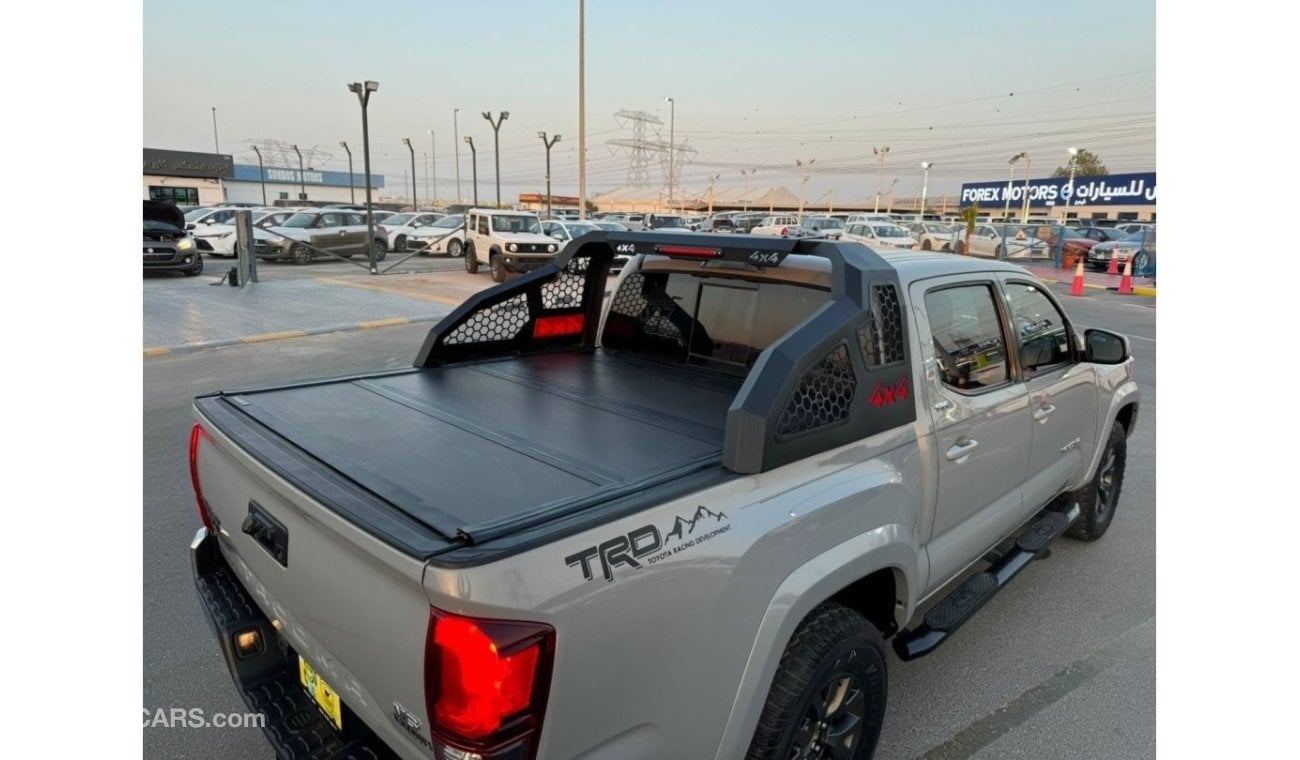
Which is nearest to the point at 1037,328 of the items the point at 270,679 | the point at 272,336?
the point at 270,679

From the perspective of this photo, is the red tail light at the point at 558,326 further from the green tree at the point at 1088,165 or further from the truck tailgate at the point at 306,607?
the green tree at the point at 1088,165

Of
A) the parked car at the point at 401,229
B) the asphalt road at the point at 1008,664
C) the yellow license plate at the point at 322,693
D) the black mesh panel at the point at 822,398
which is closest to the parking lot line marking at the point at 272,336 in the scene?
the asphalt road at the point at 1008,664

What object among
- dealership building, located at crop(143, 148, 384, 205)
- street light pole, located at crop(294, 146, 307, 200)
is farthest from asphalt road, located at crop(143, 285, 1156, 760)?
street light pole, located at crop(294, 146, 307, 200)

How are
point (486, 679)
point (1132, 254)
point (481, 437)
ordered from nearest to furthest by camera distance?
point (486, 679), point (481, 437), point (1132, 254)

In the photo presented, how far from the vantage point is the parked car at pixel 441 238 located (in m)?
27.5

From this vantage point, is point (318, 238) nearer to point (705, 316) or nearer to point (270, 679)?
point (705, 316)

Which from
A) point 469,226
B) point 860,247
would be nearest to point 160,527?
point 860,247

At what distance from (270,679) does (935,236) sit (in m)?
33.4

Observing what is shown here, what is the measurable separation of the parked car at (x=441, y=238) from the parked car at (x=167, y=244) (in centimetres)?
929

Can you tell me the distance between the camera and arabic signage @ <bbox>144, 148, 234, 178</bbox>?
67.8m

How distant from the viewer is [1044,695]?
309 cm

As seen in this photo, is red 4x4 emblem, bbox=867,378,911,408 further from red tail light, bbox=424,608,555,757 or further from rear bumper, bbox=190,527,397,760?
rear bumper, bbox=190,527,397,760

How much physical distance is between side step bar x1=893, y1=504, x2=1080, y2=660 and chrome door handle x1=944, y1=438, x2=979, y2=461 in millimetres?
619

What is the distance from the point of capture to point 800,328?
7.52 ft
